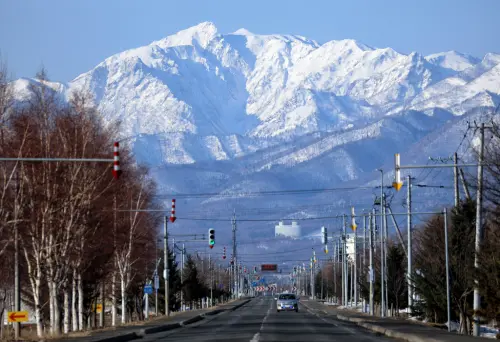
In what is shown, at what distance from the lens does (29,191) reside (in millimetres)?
49312

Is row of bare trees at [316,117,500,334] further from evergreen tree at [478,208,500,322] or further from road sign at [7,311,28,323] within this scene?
road sign at [7,311,28,323]

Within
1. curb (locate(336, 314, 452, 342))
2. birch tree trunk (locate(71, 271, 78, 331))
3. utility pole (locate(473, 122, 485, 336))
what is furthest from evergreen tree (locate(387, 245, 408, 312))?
utility pole (locate(473, 122, 485, 336))

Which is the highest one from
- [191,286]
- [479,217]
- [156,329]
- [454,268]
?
[479,217]

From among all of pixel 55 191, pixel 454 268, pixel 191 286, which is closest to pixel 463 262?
pixel 454 268

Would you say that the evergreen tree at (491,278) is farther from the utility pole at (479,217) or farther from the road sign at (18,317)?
the road sign at (18,317)

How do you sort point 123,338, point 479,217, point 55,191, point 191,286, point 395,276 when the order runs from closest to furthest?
point 123,338 → point 479,217 → point 55,191 → point 395,276 → point 191,286

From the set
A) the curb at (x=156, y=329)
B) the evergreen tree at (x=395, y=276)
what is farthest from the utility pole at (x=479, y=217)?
the evergreen tree at (x=395, y=276)

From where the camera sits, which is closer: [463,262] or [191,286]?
[463,262]

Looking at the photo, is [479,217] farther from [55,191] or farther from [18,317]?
[18,317]

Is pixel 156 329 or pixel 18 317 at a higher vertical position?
pixel 18 317

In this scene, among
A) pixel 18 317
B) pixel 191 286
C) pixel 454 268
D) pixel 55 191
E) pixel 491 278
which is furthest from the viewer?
pixel 191 286

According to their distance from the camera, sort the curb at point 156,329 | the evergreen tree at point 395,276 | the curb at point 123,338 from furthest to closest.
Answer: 1. the evergreen tree at point 395,276
2. the curb at point 156,329
3. the curb at point 123,338

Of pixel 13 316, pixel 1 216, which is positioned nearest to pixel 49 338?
pixel 13 316

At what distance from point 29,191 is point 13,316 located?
7.31 meters
